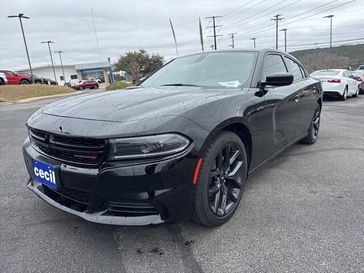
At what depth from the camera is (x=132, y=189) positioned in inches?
77.9

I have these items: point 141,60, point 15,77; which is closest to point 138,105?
point 15,77

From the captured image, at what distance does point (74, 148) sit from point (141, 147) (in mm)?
492

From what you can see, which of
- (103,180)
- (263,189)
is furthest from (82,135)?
(263,189)

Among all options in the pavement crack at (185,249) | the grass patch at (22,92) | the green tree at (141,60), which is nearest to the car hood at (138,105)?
the pavement crack at (185,249)

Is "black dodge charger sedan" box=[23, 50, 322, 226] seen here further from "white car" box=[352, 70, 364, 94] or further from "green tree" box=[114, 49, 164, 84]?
"green tree" box=[114, 49, 164, 84]

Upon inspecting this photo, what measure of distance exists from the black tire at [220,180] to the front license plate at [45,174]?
107 cm

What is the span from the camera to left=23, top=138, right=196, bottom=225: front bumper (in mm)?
1965

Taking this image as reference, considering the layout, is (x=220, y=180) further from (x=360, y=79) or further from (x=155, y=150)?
(x=360, y=79)

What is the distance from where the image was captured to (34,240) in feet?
7.94

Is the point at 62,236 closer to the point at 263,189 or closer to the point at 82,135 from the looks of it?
the point at 82,135

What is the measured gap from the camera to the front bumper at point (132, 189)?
196 centimetres

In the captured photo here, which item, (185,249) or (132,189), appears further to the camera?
(185,249)

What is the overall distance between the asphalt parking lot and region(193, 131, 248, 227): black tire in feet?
0.49

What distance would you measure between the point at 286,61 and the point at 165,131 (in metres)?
2.84
